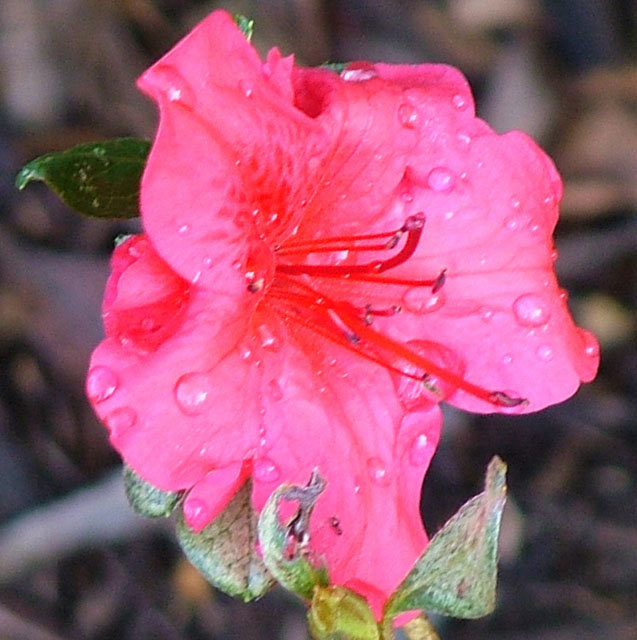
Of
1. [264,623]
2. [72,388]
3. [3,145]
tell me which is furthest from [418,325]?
Answer: [3,145]

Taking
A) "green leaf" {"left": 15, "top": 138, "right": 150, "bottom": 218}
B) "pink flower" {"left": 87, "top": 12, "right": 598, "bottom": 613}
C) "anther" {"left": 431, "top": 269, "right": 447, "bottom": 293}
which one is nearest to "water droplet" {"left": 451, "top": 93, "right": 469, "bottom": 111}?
"pink flower" {"left": 87, "top": 12, "right": 598, "bottom": 613}

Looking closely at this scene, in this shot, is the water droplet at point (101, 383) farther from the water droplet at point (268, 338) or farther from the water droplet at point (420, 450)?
the water droplet at point (420, 450)

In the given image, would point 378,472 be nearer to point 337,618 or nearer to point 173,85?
point 337,618

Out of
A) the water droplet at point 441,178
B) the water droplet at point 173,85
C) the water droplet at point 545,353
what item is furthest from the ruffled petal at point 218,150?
the water droplet at point 545,353

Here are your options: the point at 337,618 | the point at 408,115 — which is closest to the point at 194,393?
the point at 337,618

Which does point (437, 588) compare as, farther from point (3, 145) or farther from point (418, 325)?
point (3, 145)

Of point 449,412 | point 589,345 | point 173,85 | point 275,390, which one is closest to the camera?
point 173,85

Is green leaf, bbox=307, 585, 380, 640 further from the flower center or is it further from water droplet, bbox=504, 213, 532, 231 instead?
water droplet, bbox=504, 213, 532, 231
